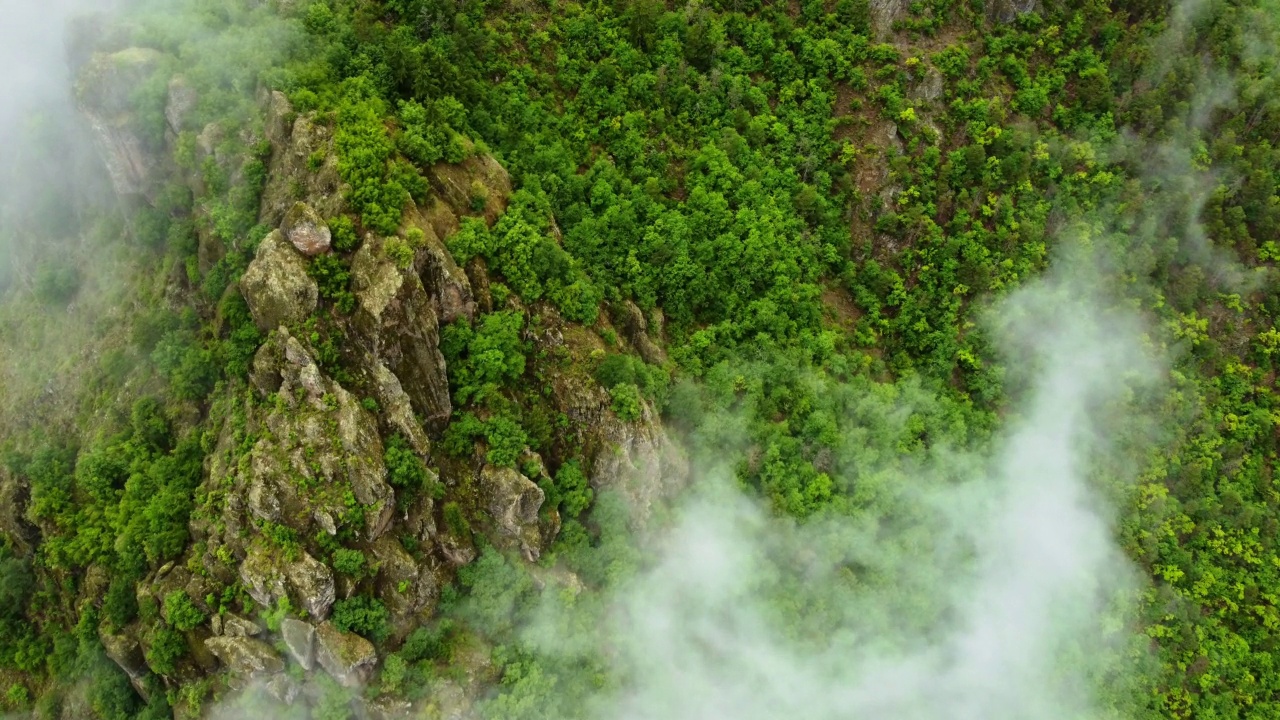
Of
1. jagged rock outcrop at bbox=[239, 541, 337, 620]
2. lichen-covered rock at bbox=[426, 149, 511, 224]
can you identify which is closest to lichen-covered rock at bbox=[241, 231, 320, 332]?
lichen-covered rock at bbox=[426, 149, 511, 224]

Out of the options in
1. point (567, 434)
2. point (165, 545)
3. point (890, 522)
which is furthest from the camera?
point (890, 522)

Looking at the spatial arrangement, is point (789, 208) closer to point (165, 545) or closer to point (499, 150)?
point (499, 150)

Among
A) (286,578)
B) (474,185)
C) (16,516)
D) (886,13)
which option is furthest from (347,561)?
(886,13)

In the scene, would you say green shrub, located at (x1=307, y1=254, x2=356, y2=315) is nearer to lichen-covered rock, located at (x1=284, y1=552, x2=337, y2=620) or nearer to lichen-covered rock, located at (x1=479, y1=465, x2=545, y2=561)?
lichen-covered rock, located at (x1=479, y1=465, x2=545, y2=561)

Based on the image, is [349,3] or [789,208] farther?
[789,208]

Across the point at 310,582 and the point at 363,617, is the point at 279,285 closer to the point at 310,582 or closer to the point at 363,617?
the point at 310,582

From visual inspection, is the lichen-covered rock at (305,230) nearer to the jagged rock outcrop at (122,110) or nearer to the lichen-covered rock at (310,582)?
the jagged rock outcrop at (122,110)

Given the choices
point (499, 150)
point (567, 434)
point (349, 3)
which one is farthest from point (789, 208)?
point (349, 3)
